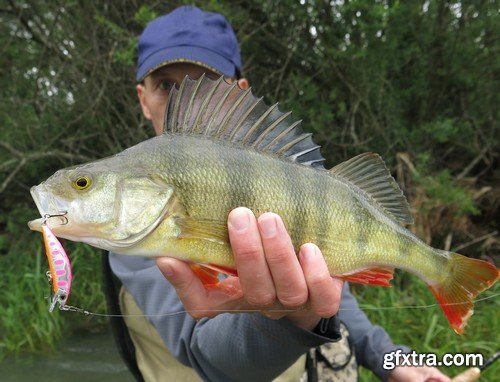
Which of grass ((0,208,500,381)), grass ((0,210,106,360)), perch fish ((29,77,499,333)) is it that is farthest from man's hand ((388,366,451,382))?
grass ((0,210,106,360))

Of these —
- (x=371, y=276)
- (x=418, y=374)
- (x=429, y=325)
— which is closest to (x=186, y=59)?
(x=371, y=276)

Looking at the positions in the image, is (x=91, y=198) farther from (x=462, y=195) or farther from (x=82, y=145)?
(x=82, y=145)

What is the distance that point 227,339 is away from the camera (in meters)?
1.56

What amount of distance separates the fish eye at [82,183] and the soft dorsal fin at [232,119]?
0.84 ft

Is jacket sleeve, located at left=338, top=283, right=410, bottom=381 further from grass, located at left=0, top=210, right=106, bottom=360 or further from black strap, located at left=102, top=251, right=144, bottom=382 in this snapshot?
grass, located at left=0, top=210, right=106, bottom=360

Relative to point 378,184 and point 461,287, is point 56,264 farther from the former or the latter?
point 461,287

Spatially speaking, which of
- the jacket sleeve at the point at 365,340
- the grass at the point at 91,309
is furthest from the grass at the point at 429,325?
the jacket sleeve at the point at 365,340

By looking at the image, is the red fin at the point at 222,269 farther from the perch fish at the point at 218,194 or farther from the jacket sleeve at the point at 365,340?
the jacket sleeve at the point at 365,340

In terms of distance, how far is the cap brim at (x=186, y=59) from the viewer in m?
2.41

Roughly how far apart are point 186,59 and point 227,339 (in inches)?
56.7

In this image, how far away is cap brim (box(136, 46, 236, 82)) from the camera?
2.41 metres

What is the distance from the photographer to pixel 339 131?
4.61 metres

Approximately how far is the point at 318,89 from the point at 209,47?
2.16m

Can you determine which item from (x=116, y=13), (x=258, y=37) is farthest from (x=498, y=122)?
(x=116, y=13)
